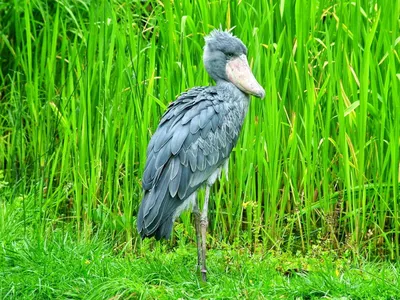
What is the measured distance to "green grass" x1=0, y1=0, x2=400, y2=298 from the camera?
4.99 meters

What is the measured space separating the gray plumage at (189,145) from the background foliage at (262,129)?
38cm

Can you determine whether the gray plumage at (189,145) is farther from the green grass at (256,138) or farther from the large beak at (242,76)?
the green grass at (256,138)

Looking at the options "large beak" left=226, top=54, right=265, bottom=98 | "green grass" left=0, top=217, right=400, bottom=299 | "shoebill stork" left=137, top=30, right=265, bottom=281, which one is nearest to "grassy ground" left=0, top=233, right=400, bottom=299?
"green grass" left=0, top=217, right=400, bottom=299

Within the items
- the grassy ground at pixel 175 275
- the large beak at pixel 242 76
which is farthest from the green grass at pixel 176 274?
the large beak at pixel 242 76

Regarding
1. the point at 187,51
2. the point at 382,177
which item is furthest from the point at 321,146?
the point at 187,51

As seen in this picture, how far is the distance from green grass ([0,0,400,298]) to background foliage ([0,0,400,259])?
0.04ft

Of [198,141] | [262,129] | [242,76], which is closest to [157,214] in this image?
[198,141]

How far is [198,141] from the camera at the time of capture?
15.1ft

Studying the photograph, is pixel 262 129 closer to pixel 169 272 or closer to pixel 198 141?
pixel 198 141

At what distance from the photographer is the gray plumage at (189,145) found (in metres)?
4.50

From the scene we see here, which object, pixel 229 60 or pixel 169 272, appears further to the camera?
pixel 229 60

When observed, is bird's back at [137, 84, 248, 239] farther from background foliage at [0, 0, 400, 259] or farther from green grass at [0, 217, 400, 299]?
background foliage at [0, 0, 400, 259]

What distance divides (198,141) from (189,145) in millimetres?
57

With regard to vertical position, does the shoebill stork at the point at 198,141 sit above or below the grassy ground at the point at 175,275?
above
